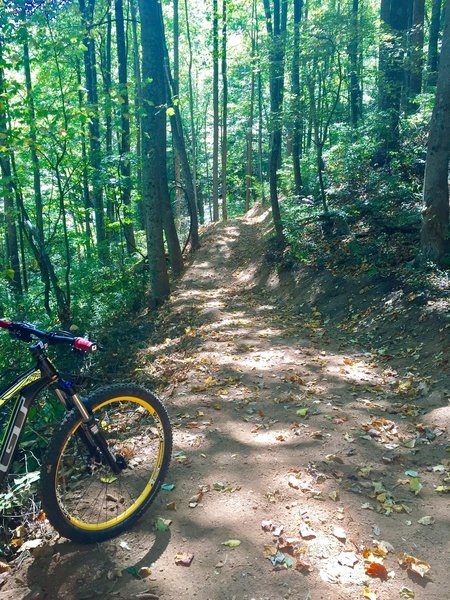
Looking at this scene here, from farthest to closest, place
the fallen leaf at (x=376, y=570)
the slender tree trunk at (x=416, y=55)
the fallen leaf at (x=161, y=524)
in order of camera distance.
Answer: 1. the slender tree trunk at (x=416, y=55)
2. the fallen leaf at (x=161, y=524)
3. the fallen leaf at (x=376, y=570)

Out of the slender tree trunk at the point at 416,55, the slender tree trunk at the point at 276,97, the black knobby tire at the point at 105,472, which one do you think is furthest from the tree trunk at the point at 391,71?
the black knobby tire at the point at 105,472

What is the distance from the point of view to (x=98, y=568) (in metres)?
2.82

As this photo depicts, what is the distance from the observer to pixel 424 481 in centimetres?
383

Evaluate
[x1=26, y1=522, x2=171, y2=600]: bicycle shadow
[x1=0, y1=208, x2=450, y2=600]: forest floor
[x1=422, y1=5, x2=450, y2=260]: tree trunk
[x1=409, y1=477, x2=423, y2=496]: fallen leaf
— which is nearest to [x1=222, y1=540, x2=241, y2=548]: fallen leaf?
[x1=0, y1=208, x2=450, y2=600]: forest floor

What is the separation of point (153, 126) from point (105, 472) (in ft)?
28.9

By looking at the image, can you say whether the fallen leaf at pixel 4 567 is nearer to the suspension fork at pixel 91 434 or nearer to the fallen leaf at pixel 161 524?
the suspension fork at pixel 91 434

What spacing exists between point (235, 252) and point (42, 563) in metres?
15.4

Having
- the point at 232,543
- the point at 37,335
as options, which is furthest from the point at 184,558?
the point at 37,335

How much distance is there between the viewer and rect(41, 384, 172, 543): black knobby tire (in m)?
2.83

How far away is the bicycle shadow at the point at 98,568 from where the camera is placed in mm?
2664

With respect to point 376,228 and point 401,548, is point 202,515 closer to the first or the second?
point 401,548

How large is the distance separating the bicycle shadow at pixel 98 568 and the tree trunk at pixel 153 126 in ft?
27.2

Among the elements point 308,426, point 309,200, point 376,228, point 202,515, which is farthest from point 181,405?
point 309,200

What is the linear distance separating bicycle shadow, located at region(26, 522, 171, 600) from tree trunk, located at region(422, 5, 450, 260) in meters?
6.75
